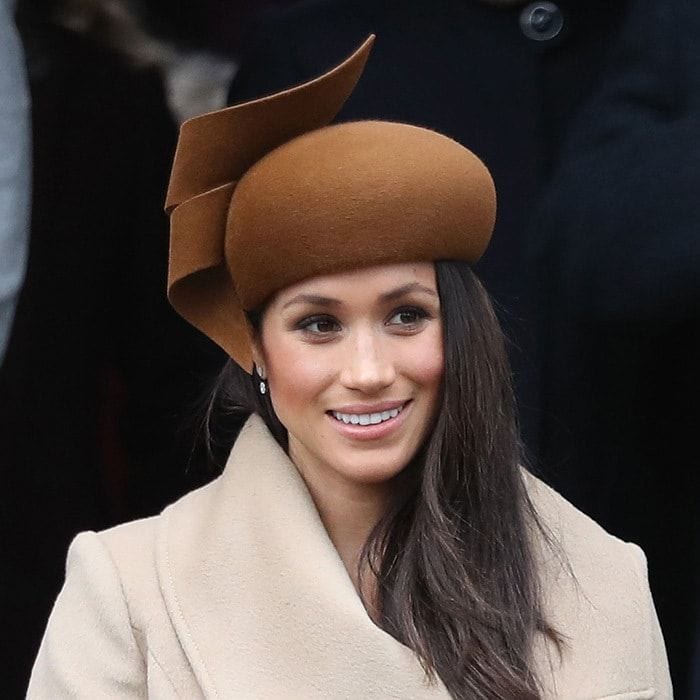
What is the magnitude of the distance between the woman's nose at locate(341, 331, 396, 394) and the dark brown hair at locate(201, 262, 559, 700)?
0.35 feet

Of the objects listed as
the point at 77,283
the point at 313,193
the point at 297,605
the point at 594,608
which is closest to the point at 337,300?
the point at 313,193

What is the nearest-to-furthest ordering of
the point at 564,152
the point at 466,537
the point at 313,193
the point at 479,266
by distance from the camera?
the point at 313,193
the point at 466,537
the point at 564,152
the point at 479,266

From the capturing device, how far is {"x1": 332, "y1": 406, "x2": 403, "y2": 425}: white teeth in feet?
8.75

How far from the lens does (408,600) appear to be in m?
2.72

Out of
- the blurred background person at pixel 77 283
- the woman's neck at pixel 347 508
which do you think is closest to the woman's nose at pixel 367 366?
the woman's neck at pixel 347 508

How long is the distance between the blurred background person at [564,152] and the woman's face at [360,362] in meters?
0.40

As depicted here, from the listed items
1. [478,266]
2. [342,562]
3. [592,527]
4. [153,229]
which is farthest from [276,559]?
[153,229]

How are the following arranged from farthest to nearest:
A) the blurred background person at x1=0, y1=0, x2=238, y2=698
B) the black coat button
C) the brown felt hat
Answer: the blurred background person at x1=0, y1=0, x2=238, y2=698 < the black coat button < the brown felt hat

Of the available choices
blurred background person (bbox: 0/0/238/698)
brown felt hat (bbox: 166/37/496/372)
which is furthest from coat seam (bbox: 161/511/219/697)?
blurred background person (bbox: 0/0/238/698)

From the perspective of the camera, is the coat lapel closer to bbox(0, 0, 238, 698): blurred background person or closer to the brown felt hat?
the brown felt hat

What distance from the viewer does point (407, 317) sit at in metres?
2.69

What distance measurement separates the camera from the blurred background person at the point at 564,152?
3051mm

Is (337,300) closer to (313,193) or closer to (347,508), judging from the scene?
(313,193)

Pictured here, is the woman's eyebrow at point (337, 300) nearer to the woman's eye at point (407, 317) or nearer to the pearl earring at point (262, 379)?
the woman's eye at point (407, 317)
